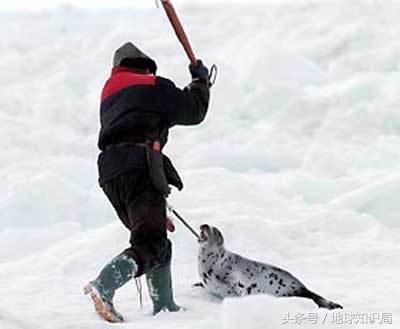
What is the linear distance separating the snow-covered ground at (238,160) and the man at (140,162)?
0.16 meters

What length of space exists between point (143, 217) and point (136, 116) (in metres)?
0.36

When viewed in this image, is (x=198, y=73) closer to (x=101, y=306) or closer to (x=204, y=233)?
(x=204, y=233)

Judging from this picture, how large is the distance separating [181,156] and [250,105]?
275 centimetres

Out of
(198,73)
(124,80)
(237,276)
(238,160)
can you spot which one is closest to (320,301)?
(237,276)

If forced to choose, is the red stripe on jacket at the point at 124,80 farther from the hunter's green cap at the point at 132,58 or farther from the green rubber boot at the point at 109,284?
the green rubber boot at the point at 109,284

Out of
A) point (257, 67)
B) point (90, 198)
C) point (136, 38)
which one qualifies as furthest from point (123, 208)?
point (136, 38)

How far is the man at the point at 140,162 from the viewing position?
9.06 feet

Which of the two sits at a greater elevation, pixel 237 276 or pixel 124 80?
pixel 124 80

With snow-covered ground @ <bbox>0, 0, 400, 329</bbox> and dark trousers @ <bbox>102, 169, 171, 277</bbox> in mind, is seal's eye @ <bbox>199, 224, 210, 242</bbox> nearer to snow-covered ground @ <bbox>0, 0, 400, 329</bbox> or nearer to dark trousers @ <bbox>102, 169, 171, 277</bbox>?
snow-covered ground @ <bbox>0, 0, 400, 329</bbox>

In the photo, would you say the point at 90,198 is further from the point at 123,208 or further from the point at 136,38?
the point at 136,38

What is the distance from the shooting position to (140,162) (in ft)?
9.31

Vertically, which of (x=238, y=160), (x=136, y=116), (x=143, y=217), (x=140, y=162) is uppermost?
(x=238, y=160)

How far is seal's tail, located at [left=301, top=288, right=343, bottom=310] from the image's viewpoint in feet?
9.91

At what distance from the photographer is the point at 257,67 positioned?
11.2 meters
